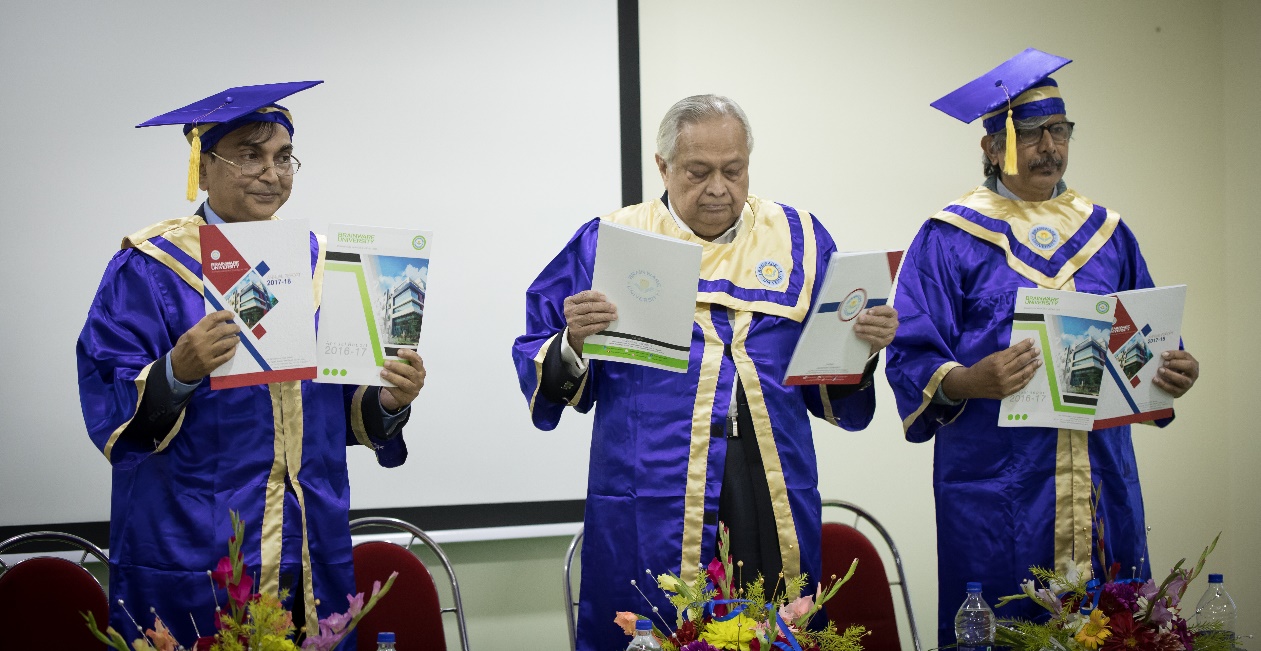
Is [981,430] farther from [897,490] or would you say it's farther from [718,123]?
[897,490]

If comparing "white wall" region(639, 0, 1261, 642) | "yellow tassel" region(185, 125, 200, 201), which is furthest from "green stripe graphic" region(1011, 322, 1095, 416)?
"yellow tassel" region(185, 125, 200, 201)

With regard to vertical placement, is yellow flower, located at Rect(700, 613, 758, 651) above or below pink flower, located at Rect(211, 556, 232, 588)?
below

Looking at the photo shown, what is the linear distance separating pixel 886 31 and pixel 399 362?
8.80 feet

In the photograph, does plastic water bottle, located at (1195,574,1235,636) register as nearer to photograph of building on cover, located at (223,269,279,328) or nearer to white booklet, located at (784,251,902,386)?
white booklet, located at (784,251,902,386)

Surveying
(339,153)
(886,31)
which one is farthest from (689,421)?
(886,31)

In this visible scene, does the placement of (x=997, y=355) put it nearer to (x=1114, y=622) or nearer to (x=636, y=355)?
(x=1114, y=622)

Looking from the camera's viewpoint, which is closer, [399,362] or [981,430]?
[399,362]

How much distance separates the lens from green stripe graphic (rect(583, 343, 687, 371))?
2.30 metres

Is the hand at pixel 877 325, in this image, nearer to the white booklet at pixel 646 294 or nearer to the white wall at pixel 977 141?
the white booklet at pixel 646 294

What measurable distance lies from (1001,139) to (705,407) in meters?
1.13

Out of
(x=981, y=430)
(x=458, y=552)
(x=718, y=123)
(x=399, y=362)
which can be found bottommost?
(x=458, y=552)

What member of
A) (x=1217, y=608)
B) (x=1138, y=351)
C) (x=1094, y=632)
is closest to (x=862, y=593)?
(x=1138, y=351)

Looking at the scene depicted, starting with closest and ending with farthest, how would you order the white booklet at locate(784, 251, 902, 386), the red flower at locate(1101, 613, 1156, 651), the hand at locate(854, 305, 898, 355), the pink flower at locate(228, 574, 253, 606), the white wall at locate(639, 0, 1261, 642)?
1. the pink flower at locate(228, 574, 253, 606)
2. the red flower at locate(1101, 613, 1156, 651)
3. the white booklet at locate(784, 251, 902, 386)
4. the hand at locate(854, 305, 898, 355)
5. the white wall at locate(639, 0, 1261, 642)

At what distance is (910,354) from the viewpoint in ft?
8.95
